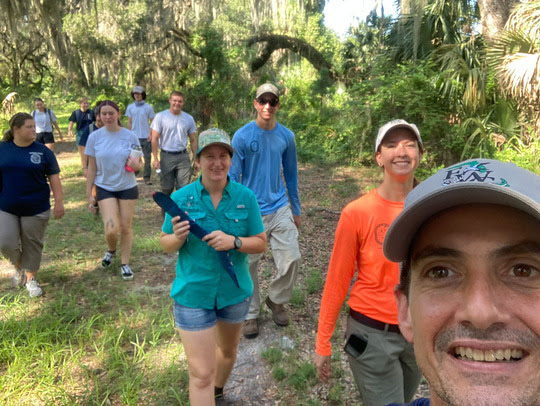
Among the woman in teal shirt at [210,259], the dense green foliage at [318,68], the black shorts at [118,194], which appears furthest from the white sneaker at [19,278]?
the dense green foliage at [318,68]

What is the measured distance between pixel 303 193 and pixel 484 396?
8.96m

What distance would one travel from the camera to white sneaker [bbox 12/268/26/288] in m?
5.23

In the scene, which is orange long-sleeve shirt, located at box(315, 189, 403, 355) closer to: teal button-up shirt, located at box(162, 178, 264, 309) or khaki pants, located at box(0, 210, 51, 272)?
teal button-up shirt, located at box(162, 178, 264, 309)

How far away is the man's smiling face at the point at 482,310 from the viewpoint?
938 mm

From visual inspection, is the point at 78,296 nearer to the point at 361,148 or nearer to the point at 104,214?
the point at 104,214

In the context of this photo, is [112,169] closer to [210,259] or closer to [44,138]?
[210,259]

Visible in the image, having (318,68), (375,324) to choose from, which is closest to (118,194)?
(375,324)

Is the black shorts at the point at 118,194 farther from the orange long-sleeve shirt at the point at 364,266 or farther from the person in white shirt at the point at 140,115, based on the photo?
the person in white shirt at the point at 140,115

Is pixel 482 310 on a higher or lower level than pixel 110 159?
higher

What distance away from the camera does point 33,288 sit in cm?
498

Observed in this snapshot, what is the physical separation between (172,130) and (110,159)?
217cm

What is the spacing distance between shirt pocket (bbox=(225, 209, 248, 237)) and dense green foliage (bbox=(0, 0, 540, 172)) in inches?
235

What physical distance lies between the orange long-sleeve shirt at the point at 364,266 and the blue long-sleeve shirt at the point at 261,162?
6.47 feet

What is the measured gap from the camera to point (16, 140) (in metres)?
4.75
